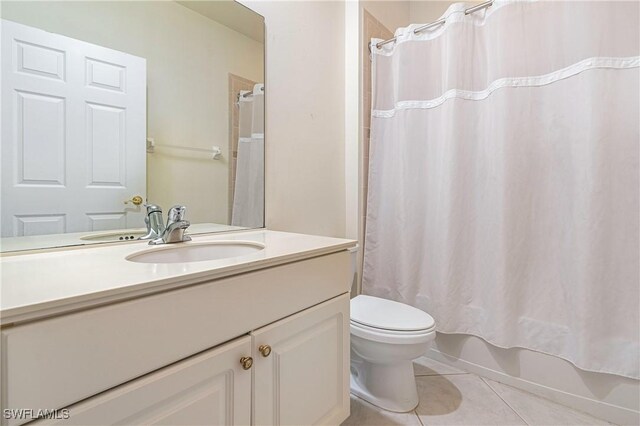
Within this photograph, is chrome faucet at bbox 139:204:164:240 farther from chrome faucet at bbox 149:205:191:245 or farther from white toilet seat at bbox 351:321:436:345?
white toilet seat at bbox 351:321:436:345

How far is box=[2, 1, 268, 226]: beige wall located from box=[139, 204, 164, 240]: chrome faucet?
0.06 metres

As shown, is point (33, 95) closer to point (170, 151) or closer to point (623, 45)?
point (170, 151)

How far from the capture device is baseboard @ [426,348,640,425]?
1.23 m

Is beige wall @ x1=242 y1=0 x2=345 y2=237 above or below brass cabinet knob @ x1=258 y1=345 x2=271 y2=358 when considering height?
above

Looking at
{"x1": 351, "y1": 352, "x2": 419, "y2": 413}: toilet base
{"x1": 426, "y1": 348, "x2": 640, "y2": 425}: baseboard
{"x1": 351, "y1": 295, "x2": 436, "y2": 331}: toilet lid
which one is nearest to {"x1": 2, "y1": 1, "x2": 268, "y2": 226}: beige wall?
{"x1": 351, "y1": 295, "x2": 436, "y2": 331}: toilet lid

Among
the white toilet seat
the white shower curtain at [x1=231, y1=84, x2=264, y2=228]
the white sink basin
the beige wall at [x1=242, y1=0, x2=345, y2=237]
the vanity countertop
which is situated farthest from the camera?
the beige wall at [x1=242, y1=0, x2=345, y2=237]

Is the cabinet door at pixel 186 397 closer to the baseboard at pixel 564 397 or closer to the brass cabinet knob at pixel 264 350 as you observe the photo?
the brass cabinet knob at pixel 264 350

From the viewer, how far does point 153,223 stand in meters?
1.03

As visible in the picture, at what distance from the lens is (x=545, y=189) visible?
1367 mm

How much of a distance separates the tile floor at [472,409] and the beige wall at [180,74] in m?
1.06

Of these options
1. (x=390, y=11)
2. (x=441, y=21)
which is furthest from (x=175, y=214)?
(x=390, y=11)

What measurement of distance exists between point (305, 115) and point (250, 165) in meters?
0.45

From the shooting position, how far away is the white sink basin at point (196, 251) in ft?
3.03

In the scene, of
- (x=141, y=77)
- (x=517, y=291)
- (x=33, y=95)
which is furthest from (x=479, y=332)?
(x=33, y=95)
